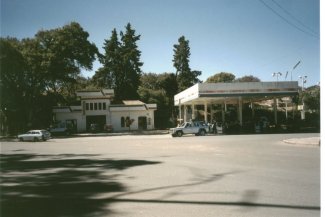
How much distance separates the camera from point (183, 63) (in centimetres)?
8575

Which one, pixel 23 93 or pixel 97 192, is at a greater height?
pixel 23 93

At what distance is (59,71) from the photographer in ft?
171

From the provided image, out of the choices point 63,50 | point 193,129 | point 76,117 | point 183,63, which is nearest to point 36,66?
point 63,50

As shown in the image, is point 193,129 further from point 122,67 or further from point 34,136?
point 122,67

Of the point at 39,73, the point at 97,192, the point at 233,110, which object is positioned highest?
the point at 39,73

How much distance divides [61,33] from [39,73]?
Result: 23.9 ft

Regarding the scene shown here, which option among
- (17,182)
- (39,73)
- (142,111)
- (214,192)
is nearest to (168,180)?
(214,192)

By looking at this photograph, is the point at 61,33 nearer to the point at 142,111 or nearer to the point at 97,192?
the point at 142,111

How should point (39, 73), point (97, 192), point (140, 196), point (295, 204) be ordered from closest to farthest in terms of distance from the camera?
point (295, 204), point (140, 196), point (97, 192), point (39, 73)

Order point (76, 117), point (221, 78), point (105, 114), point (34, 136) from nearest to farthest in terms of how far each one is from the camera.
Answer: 1. point (34, 136)
2. point (76, 117)
3. point (105, 114)
4. point (221, 78)

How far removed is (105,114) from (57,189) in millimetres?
52595

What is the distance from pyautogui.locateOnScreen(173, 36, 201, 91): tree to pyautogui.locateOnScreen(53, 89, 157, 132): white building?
23.8m

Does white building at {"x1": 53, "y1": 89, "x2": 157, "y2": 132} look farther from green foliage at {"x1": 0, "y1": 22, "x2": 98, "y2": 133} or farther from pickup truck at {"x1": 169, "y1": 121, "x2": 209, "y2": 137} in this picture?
pickup truck at {"x1": 169, "y1": 121, "x2": 209, "y2": 137}

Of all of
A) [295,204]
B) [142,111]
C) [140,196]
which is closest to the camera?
[295,204]
